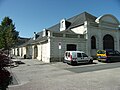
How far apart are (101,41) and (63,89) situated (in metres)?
19.0

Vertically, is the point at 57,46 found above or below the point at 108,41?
below

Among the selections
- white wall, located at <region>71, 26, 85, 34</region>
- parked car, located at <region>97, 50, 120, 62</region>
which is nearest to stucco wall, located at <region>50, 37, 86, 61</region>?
white wall, located at <region>71, 26, 85, 34</region>

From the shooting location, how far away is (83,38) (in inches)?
848

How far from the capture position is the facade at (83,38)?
746 inches

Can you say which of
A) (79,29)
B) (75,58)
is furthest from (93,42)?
(75,58)

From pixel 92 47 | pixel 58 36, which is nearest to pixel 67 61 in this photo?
pixel 58 36

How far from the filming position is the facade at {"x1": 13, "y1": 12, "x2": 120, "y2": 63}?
1895 cm

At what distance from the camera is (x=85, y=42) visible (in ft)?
70.8

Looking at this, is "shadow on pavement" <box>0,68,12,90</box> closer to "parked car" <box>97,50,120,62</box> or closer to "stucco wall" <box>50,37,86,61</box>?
"stucco wall" <box>50,37,86,61</box>

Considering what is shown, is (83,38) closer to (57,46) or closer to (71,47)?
(71,47)

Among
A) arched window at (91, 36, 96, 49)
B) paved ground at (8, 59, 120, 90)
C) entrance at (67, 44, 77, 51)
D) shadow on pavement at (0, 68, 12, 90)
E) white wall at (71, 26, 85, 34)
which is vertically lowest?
paved ground at (8, 59, 120, 90)

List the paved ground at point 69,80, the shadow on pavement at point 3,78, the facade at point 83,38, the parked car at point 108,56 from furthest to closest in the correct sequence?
1. the facade at point 83,38
2. the parked car at point 108,56
3. the paved ground at point 69,80
4. the shadow on pavement at point 3,78

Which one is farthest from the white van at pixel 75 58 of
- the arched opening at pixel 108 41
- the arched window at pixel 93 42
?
the arched opening at pixel 108 41

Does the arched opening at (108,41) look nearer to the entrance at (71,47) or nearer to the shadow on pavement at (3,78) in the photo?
the entrance at (71,47)
